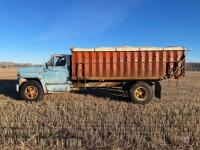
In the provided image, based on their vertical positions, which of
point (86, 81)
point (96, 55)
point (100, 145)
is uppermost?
point (96, 55)

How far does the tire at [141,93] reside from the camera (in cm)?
→ 1442

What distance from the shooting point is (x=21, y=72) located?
15.0 m

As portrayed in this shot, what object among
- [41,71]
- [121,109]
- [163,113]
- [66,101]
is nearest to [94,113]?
[121,109]

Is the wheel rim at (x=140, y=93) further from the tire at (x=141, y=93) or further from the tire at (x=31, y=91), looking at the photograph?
the tire at (x=31, y=91)

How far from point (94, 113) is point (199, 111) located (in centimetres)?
393

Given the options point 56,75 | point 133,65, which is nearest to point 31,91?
point 56,75

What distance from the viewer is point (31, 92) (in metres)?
14.8

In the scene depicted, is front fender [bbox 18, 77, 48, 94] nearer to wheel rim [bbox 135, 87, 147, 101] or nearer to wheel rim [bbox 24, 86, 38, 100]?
wheel rim [bbox 24, 86, 38, 100]

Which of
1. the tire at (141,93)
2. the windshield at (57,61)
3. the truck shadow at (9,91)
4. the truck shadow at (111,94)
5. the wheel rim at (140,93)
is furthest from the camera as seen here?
the truck shadow at (9,91)

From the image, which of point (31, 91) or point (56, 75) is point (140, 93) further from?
point (31, 91)

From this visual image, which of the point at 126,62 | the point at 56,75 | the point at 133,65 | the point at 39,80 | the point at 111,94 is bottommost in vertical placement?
the point at 111,94

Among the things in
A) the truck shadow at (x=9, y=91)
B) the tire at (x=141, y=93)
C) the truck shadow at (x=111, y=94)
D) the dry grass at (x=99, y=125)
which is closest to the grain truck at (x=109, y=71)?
the tire at (x=141, y=93)

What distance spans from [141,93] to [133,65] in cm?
127

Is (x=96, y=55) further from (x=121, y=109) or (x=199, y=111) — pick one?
(x=199, y=111)
